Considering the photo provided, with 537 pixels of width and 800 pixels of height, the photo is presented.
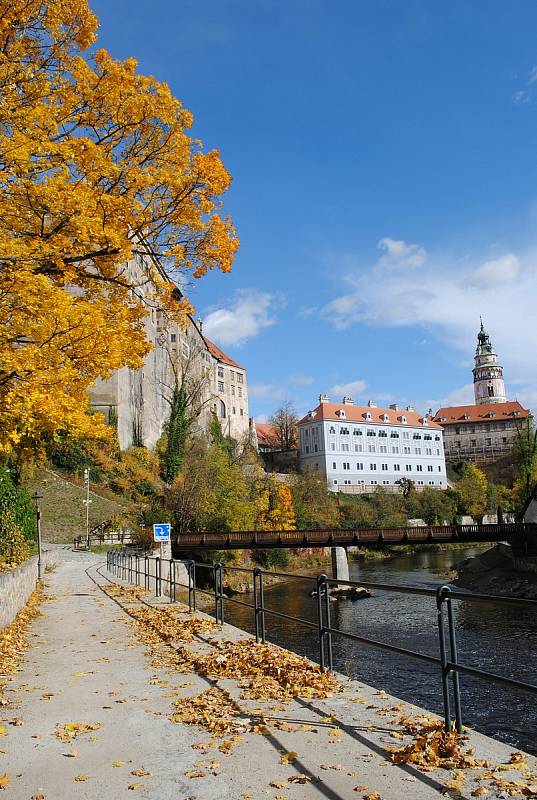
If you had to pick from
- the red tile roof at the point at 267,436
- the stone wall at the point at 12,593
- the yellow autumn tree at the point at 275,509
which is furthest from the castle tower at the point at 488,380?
the stone wall at the point at 12,593

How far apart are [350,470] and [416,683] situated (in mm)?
86628

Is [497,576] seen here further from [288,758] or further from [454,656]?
[288,758]

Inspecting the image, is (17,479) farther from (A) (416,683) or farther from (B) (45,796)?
(B) (45,796)

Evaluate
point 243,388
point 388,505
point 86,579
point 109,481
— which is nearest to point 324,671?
point 86,579

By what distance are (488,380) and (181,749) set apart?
6753 inches

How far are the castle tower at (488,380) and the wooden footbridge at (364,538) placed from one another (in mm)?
125625

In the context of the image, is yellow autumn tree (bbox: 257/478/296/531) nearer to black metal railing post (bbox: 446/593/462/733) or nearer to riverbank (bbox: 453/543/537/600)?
riverbank (bbox: 453/543/537/600)

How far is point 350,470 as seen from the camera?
104 m

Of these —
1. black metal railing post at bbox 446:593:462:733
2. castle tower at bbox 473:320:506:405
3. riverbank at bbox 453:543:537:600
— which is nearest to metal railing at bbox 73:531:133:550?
riverbank at bbox 453:543:537:600

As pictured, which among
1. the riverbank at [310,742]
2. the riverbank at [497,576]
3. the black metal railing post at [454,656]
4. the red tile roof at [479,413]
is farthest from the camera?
the red tile roof at [479,413]

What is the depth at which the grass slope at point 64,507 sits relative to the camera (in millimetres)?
50062

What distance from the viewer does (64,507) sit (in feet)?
168

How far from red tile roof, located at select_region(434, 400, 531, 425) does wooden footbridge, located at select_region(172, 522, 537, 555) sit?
310 ft

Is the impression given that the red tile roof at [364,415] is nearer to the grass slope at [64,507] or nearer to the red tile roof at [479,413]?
the red tile roof at [479,413]
